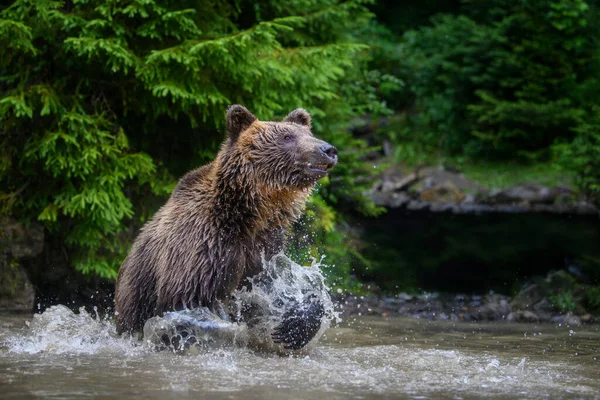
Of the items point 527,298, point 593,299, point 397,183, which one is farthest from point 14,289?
point 397,183

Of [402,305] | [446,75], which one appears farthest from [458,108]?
[402,305]

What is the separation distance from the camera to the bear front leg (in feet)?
22.0

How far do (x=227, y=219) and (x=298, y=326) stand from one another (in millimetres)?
1088

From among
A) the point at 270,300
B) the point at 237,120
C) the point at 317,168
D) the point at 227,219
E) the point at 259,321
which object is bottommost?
the point at 259,321

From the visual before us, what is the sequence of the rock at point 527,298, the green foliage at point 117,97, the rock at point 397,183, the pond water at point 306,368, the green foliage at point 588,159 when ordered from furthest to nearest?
the rock at point 397,183 < the green foliage at point 588,159 < the rock at point 527,298 < the green foliage at point 117,97 < the pond water at point 306,368

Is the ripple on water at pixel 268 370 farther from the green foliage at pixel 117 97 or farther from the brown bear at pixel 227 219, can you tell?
the green foliage at pixel 117 97

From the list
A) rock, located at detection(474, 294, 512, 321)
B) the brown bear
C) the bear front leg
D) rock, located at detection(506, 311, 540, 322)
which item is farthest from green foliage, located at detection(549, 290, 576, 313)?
the bear front leg

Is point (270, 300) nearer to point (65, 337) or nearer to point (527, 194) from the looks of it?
point (65, 337)

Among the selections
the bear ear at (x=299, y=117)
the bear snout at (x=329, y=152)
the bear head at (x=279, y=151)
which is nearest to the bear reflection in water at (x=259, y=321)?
the bear head at (x=279, y=151)

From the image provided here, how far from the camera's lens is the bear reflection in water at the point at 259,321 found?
6.63m

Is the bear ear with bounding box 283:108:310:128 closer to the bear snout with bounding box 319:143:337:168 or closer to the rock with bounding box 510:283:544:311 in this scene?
the bear snout with bounding box 319:143:337:168

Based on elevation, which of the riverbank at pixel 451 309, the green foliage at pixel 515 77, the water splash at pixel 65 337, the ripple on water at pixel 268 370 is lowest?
the riverbank at pixel 451 309

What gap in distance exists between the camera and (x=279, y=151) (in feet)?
22.7

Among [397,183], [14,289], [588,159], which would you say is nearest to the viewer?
[14,289]
